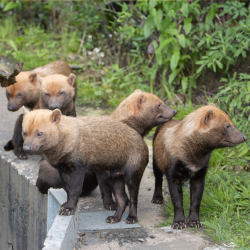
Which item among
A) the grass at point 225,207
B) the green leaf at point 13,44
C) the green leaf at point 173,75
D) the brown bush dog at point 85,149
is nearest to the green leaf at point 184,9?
the green leaf at point 173,75

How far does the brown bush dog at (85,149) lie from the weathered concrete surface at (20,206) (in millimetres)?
1126

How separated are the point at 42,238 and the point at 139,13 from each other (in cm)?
528

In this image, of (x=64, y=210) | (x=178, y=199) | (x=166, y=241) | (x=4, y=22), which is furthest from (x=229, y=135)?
(x=4, y=22)

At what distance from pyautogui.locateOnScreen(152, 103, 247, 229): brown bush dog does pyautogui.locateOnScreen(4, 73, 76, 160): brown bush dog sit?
7.21ft

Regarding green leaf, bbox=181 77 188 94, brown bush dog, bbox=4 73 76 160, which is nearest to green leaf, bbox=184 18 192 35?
green leaf, bbox=181 77 188 94

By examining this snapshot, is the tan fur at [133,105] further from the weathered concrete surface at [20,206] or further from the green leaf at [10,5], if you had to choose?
the green leaf at [10,5]

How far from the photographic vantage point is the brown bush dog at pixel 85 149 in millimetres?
4034

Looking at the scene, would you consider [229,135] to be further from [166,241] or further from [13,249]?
[13,249]

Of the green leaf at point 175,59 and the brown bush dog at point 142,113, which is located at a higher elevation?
the green leaf at point 175,59

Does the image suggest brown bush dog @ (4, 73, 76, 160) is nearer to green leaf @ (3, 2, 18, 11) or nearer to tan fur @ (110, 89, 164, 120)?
tan fur @ (110, 89, 164, 120)

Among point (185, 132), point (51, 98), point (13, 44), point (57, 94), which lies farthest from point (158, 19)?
point (13, 44)

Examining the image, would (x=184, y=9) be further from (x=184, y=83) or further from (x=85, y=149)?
(x=85, y=149)

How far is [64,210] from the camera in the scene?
13.7 ft

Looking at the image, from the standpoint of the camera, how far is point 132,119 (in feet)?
17.4
